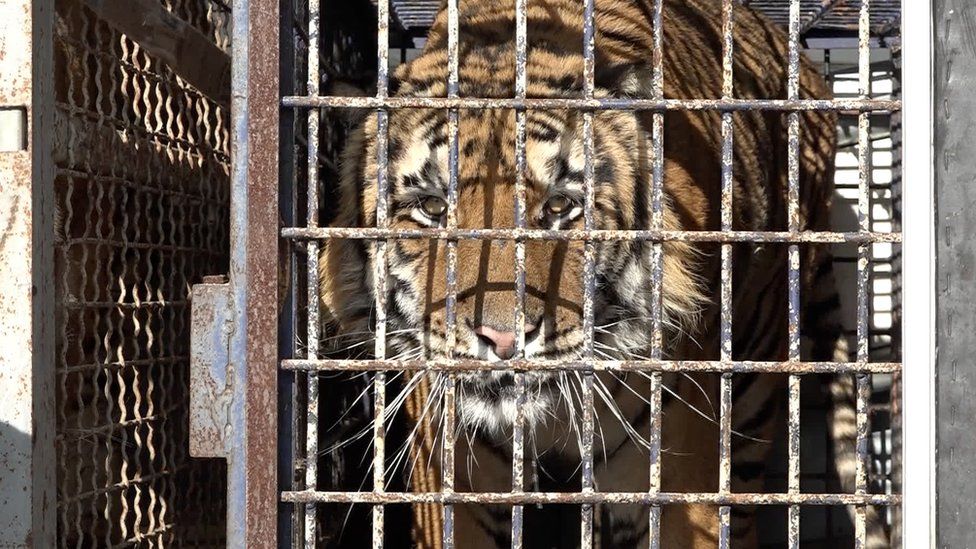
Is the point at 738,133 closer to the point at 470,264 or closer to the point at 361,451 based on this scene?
the point at 470,264

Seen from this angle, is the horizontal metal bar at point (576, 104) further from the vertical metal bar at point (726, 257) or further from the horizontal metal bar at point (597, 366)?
the horizontal metal bar at point (597, 366)

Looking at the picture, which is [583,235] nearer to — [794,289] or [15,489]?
[794,289]

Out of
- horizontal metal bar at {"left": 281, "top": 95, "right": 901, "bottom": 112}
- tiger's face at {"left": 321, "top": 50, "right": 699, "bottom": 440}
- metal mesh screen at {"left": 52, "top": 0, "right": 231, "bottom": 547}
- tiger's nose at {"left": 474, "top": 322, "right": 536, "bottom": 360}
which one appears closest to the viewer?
horizontal metal bar at {"left": 281, "top": 95, "right": 901, "bottom": 112}

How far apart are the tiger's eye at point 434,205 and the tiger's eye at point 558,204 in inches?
7.4

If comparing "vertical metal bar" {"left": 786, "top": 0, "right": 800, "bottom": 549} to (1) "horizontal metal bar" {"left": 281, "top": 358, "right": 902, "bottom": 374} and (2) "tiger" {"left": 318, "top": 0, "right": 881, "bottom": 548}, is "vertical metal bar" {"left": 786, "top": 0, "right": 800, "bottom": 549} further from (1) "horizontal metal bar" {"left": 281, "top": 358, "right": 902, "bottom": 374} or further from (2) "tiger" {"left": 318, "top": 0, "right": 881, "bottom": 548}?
(2) "tiger" {"left": 318, "top": 0, "right": 881, "bottom": 548}

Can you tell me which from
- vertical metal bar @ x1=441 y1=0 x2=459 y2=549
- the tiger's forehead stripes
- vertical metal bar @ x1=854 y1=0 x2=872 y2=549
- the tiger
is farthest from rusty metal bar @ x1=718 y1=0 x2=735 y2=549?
the tiger's forehead stripes

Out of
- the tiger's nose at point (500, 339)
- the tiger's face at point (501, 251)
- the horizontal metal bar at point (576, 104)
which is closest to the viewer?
the horizontal metal bar at point (576, 104)

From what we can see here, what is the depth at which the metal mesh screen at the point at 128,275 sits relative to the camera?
1.61 metres

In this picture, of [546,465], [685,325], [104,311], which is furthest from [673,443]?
[104,311]

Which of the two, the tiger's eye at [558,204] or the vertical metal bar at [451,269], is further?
the tiger's eye at [558,204]

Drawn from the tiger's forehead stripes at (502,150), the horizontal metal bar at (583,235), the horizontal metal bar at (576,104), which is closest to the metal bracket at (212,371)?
the horizontal metal bar at (583,235)

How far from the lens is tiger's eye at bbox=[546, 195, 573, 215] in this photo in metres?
2.06

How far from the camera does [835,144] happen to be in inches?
131

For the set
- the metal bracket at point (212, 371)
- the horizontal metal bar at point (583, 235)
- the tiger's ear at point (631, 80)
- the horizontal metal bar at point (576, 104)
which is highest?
the tiger's ear at point (631, 80)
